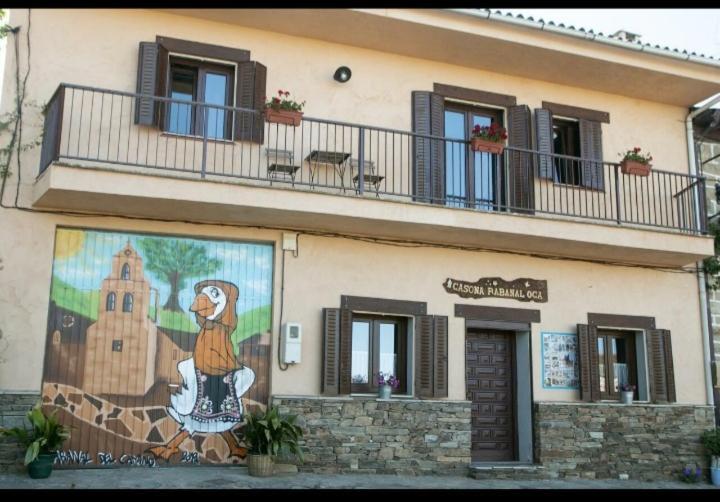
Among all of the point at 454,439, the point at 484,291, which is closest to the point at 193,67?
the point at 484,291

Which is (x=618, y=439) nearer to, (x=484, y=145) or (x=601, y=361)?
(x=601, y=361)

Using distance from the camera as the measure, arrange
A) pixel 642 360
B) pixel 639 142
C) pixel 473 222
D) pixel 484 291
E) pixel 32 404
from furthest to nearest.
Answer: pixel 639 142 → pixel 642 360 → pixel 484 291 → pixel 473 222 → pixel 32 404

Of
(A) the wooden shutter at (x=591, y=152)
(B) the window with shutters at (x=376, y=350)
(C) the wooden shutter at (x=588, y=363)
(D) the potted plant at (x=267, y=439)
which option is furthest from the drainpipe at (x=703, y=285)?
(D) the potted plant at (x=267, y=439)

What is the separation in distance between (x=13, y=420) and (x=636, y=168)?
386 inches

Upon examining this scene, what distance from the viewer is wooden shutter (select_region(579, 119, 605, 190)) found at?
12.8 m

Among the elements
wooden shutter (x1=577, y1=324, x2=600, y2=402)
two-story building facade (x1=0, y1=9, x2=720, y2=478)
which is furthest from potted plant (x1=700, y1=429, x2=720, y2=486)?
wooden shutter (x1=577, y1=324, x2=600, y2=402)

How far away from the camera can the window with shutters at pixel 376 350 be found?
1097cm

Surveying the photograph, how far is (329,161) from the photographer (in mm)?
11062

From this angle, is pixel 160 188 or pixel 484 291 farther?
pixel 484 291

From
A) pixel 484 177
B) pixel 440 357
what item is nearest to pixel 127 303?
pixel 440 357
